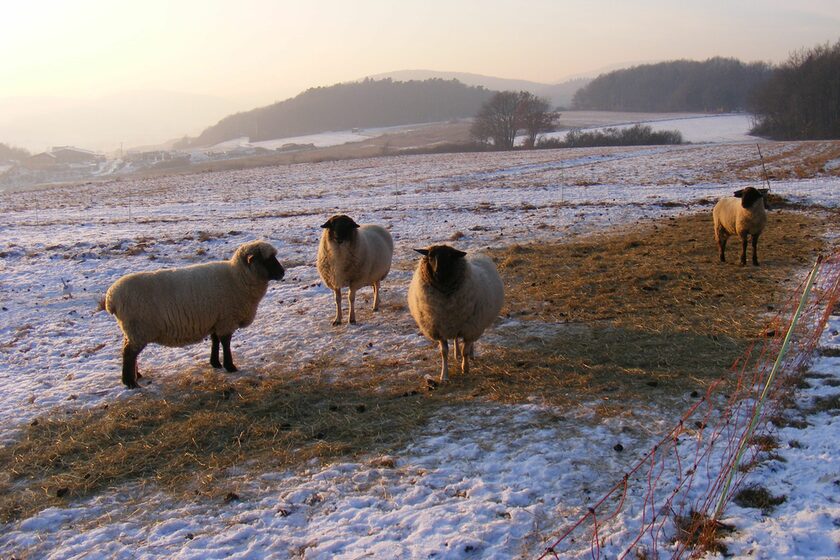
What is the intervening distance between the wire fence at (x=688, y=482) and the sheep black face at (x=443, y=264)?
3210mm

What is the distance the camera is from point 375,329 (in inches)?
391

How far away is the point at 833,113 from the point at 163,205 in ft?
307

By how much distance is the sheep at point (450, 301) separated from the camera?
7.52 meters

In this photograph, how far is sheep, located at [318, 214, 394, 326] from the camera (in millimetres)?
10096

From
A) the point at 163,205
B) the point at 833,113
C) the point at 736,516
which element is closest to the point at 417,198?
the point at 163,205

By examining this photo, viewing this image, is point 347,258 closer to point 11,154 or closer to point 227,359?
point 227,359

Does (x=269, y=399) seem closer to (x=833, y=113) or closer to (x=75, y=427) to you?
(x=75, y=427)

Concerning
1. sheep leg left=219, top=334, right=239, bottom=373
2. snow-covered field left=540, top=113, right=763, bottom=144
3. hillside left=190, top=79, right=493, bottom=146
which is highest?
hillside left=190, top=79, right=493, bottom=146

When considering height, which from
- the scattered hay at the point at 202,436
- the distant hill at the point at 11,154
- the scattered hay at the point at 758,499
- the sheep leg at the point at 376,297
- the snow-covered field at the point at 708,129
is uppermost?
the distant hill at the point at 11,154

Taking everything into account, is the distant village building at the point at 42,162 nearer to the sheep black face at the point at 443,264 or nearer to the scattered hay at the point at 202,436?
the scattered hay at the point at 202,436

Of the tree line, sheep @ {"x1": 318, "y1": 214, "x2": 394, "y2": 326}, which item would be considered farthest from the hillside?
sheep @ {"x1": 318, "y1": 214, "x2": 394, "y2": 326}

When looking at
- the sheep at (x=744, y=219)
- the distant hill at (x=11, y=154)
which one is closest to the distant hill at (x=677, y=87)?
the sheep at (x=744, y=219)

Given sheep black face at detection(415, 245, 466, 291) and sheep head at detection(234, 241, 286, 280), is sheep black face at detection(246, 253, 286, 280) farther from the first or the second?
sheep black face at detection(415, 245, 466, 291)

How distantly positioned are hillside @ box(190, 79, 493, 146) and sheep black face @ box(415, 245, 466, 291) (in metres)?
160
